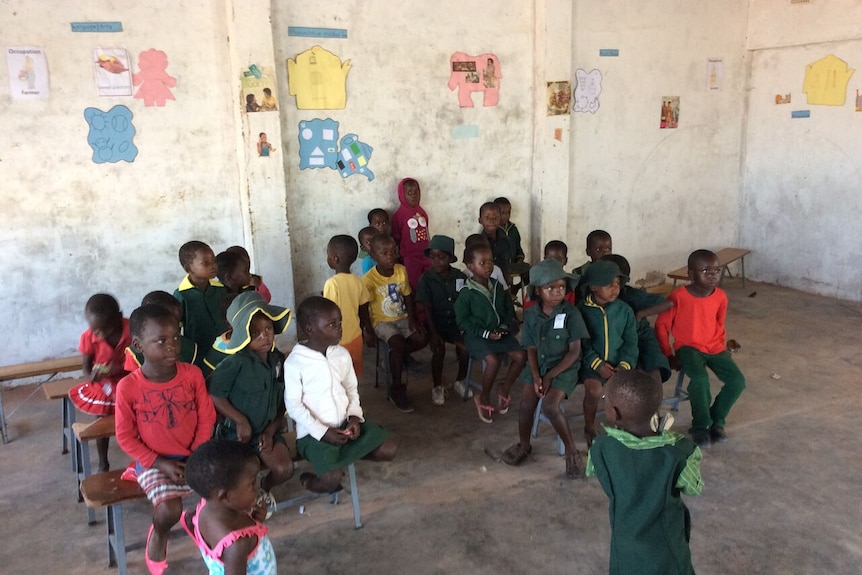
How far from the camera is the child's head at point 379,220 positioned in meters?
5.57

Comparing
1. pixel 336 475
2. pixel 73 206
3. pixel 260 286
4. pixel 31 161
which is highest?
pixel 31 161

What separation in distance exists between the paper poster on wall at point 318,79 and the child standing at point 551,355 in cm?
264

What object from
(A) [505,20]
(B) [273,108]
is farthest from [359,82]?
(A) [505,20]

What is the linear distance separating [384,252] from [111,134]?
2.13 m

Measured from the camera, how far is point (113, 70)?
4.76 metres

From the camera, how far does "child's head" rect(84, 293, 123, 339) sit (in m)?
3.40

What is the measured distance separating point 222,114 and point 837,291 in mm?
6174

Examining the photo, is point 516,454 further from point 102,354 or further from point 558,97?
point 558,97

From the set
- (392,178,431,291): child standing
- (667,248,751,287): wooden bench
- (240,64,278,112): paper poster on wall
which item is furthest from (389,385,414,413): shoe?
(667,248,751,287): wooden bench

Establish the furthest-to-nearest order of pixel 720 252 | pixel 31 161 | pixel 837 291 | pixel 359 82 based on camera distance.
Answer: pixel 720 252 < pixel 837 291 < pixel 359 82 < pixel 31 161

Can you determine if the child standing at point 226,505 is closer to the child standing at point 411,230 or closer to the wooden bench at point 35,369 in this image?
the wooden bench at point 35,369

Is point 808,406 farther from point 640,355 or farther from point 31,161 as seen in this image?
point 31,161

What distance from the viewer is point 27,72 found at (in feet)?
14.9

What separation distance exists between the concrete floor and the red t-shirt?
55 cm
